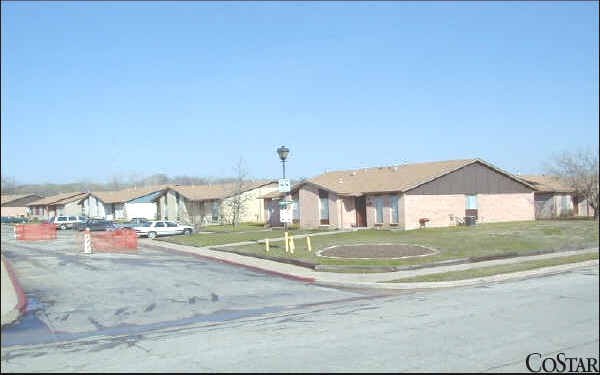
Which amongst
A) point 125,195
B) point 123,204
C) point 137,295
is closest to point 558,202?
point 137,295

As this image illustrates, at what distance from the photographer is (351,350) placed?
9.14 meters

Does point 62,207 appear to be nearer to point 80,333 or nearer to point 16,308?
point 16,308

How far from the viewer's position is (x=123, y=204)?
73812 millimetres

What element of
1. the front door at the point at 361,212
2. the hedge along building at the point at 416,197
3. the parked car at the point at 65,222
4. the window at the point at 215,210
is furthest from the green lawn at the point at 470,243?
the parked car at the point at 65,222

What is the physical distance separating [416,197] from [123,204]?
45065 millimetres

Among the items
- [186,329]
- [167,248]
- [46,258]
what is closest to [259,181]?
[167,248]

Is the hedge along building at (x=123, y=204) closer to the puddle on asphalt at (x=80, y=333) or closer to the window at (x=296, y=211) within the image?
the window at (x=296, y=211)

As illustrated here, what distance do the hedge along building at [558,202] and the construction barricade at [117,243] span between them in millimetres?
31266

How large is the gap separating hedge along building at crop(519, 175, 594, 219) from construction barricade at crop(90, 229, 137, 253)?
3127 cm

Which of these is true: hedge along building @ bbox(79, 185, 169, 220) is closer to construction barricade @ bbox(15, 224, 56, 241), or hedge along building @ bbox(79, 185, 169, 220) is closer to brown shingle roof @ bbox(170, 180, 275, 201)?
brown shingle roof @ bbox(170, 180, 275, 201)

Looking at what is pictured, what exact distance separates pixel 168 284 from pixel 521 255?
42.8ft

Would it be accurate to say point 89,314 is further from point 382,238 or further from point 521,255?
point 382,238

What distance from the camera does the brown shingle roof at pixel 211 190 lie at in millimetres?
58344

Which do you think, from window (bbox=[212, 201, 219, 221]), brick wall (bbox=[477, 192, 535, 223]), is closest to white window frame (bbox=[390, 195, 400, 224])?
brick wall (bbox=[477, 192, 535, 223])
